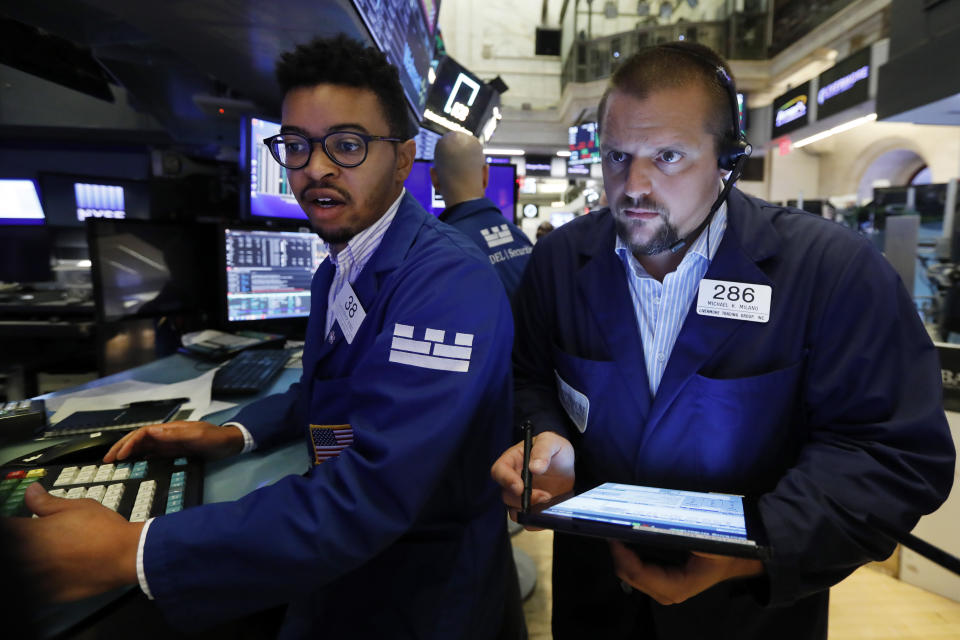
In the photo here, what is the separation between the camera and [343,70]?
1.03 m

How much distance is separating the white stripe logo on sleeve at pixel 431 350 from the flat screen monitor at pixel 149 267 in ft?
4.90

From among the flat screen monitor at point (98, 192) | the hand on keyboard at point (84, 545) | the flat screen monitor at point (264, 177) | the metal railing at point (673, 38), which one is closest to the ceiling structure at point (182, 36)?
the flat screen monitor at point (264, 177)

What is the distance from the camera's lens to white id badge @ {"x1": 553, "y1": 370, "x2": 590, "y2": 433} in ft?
3.45

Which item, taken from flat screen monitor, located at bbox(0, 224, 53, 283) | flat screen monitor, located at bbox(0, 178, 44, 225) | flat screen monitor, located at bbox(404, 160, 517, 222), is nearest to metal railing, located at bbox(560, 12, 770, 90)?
flat screen monitor, located at bbox(404, 160, 517, 222)

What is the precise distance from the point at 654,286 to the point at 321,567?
0.77 m

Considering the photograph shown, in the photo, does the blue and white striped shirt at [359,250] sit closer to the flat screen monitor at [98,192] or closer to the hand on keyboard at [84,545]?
the hand on keyboard at [84,545]

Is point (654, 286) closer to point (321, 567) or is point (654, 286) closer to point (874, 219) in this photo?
point (321, 567)

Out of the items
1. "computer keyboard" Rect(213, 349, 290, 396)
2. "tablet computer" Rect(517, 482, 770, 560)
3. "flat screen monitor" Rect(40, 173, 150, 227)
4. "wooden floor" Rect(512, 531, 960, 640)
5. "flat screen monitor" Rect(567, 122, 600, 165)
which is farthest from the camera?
"flat screen monitor" Rect(567, 122, 600, 165)

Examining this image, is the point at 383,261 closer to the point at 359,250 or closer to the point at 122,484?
the point at 359,250

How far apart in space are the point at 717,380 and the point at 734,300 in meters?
0.15

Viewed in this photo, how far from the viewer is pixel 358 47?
1086 millimetres

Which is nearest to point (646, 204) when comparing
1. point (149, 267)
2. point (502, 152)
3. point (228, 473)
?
point (228, 473)

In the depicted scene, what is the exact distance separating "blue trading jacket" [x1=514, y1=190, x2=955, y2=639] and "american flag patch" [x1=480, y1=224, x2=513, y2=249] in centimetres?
115

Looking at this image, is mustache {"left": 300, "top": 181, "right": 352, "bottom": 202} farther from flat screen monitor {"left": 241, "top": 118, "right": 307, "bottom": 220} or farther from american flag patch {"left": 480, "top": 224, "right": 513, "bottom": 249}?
american flag patch {"left": 480, "top": 224, "right": 513, "bottom": 249}
